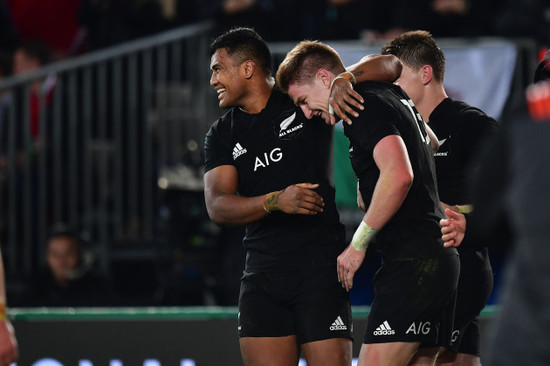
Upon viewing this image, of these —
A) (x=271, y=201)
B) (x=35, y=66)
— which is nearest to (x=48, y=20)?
(x=35, y=66)

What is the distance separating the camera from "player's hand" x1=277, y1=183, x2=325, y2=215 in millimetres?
4938

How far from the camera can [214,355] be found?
6613mm

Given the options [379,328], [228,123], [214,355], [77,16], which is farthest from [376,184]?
[77,16]

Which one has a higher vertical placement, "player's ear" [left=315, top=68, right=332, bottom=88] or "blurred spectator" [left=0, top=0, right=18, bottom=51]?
"blurred spectator" [left=0, top=0, right=18, bottom=51]

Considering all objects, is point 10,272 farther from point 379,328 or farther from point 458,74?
point 379,328

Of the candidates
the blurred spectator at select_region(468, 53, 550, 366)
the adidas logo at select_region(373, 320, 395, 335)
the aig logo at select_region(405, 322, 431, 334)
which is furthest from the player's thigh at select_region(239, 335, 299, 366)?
the blurred spectator at select_region(468, 53, 550, 366)

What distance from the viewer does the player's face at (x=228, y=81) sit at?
5406mm

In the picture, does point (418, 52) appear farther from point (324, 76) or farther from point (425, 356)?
point (425, 356)

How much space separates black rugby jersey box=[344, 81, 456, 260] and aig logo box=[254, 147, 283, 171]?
1.78 ft

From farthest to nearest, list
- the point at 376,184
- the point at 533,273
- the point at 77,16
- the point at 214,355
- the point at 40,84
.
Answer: the point at 77,16 < the point at 40,84 < the point at 214,355 < the point at 376,184 < the point at 533,273

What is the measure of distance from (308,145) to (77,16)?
22.5ft

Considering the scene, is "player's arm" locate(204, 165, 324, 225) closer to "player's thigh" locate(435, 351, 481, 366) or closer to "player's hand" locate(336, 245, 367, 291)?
"player's hand" locate(336, 245, 367, 291)

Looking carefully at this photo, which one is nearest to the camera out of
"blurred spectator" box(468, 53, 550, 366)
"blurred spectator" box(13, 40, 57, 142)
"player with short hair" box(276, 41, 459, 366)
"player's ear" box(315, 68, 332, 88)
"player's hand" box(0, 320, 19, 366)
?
"blurred spectator" box(468, 53, 550, 366)

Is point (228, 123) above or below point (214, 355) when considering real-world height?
above
